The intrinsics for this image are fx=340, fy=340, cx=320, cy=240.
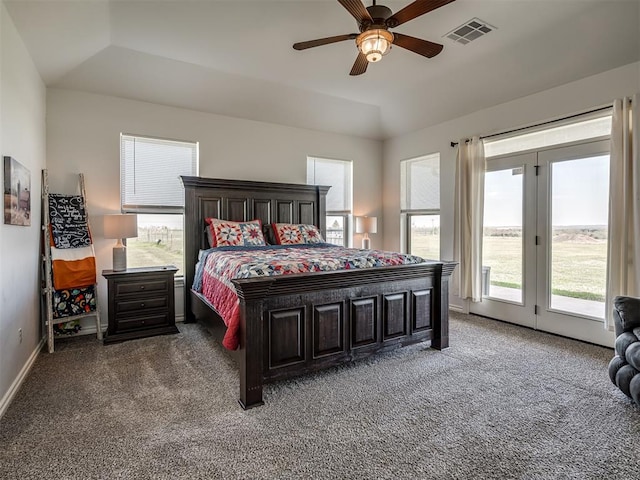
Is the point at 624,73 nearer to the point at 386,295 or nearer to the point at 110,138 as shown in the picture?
the point at 386,295

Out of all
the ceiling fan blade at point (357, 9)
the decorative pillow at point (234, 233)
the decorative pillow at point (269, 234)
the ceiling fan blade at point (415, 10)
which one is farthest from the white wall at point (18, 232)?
the ceiling fan blade at point (415, 10)

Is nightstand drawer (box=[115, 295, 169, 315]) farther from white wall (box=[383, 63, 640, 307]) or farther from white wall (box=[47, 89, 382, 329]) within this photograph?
white wall (box=[383, 63, 640, 307])

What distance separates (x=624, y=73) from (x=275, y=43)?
334 centimetres

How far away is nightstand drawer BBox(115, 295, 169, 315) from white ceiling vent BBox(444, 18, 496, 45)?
4062 mm

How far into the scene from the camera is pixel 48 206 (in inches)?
135

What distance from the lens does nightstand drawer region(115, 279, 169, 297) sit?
11.9ft

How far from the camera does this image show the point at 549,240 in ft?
12.5

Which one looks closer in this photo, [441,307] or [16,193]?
[16,193]

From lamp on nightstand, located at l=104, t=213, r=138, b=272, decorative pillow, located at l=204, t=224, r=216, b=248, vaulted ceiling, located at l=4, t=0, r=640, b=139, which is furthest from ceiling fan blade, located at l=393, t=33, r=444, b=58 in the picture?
lamp on nightstand, located at l=104, t=213, r=138, b=272

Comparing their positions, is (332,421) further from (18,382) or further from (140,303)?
(140,303)

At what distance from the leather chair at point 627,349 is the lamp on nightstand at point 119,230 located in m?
4.34

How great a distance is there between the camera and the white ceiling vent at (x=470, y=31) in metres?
3.11

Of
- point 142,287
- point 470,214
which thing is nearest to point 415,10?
point 470,214

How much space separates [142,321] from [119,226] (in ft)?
3.46
